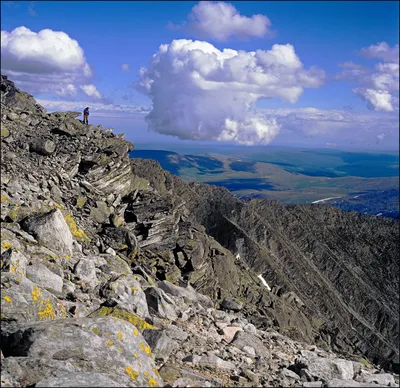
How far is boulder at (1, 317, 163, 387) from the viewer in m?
11.7

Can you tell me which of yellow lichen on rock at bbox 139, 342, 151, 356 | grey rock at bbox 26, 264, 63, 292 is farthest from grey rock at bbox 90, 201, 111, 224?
yellow lichen on rock at bbox 139, 342, 151, 356

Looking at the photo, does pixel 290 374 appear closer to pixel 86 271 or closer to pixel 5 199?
pixel 86 271

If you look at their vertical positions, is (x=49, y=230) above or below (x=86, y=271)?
above

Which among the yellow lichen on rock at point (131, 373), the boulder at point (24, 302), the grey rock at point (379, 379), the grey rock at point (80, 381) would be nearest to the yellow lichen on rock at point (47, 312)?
the boulder at point (24, 302)

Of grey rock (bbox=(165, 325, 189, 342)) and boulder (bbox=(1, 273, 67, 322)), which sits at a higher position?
boulder (bbox=(1, 273, 67, 322))

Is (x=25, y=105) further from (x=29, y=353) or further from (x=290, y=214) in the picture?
(x=290, y=214)

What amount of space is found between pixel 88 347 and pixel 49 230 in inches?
376

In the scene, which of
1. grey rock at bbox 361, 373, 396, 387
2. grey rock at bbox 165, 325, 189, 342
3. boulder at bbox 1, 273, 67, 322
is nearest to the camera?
boulder at bbox 1, 273, 67, 322

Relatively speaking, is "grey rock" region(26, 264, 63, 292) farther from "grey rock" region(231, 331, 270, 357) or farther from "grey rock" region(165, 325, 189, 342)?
"grey rock" region(231, 331, 270, 357)

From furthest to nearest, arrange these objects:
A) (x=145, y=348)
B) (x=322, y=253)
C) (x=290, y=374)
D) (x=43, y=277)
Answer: (x=322, y=253) → (x=43, y=277) → (x=290, y=374) → (x=145, y=348)

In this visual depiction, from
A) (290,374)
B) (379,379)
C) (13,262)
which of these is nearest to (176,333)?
(290,374)

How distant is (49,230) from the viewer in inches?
800

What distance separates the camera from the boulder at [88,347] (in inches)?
460

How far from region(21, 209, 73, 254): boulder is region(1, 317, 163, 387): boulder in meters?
8.21
